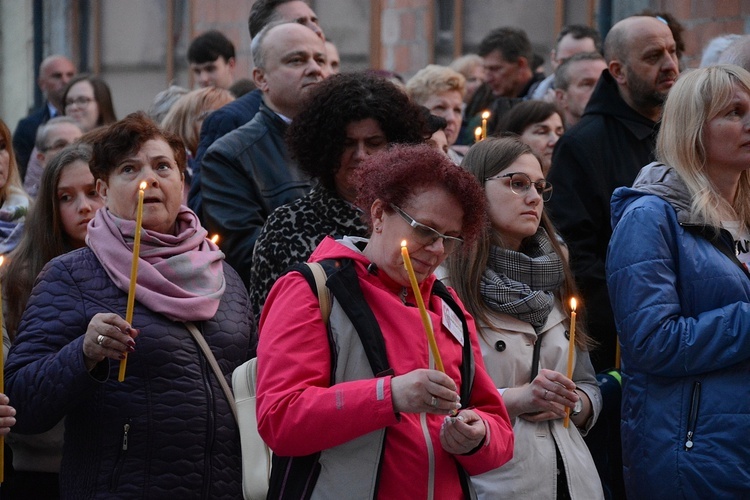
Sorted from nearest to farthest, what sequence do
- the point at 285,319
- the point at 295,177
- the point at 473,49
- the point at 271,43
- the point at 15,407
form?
the point at 285,319 < the point at 15,407 < the point at 295,177 < the point at 271,43 < the point at 473,49

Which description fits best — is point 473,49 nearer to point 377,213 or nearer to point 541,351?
point 541,351

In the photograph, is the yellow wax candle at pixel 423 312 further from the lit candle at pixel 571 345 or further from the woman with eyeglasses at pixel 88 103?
the woman with eyeglasses at pixel 88 103

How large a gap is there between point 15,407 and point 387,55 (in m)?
7.49

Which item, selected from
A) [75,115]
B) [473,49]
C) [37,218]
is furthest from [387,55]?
[37,218]

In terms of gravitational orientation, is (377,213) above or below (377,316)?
above

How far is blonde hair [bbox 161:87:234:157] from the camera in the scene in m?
6.85

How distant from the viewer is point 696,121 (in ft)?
14.6

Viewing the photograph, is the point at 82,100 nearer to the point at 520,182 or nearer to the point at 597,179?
the point at 597,179

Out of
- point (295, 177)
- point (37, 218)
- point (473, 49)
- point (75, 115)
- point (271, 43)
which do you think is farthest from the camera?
point (473, 49)

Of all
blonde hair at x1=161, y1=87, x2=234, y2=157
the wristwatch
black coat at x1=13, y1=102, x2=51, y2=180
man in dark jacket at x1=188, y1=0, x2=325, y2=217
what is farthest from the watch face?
black coat at x1=13, y1=102, x2=51, y2=180

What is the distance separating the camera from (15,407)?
386 cm

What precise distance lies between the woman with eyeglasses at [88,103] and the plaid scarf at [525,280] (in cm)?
460

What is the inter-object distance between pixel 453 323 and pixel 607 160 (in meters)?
2.25

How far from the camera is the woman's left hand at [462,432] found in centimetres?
322
